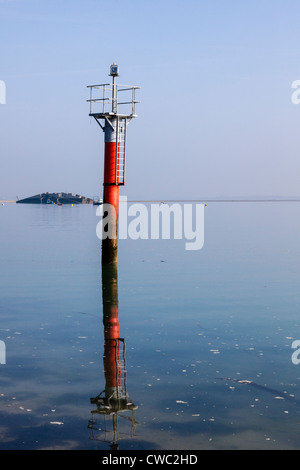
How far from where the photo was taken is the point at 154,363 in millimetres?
13906

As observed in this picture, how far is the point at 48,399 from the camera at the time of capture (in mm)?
11180

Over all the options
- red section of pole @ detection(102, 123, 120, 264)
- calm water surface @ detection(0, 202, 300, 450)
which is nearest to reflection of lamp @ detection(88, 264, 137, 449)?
calm water surface @ detection(0, 202, 300, 450)

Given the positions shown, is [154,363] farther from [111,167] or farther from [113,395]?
[111,167]

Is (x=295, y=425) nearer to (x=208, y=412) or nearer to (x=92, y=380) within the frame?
(x=208, y=412)

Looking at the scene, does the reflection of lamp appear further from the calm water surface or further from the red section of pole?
the red section of pole

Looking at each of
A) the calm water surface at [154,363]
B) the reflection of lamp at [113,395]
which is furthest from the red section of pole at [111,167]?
the reflection of lamp at [113,395]

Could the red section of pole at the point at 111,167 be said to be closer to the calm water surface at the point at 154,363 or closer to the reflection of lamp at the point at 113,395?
the calm water surface at the point at 154,363

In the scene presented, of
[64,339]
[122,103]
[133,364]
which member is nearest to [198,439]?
[133,364]

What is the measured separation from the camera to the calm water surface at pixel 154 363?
9633 millimetres

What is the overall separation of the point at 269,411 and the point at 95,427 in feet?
10.6

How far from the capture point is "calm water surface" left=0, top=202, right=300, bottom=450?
31.6 feet

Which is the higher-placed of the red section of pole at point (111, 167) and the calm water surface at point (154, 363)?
the red section of pole at point (111, 167)

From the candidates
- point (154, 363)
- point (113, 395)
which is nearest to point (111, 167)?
point (154, 363)

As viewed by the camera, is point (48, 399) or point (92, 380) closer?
point (48, 399)
